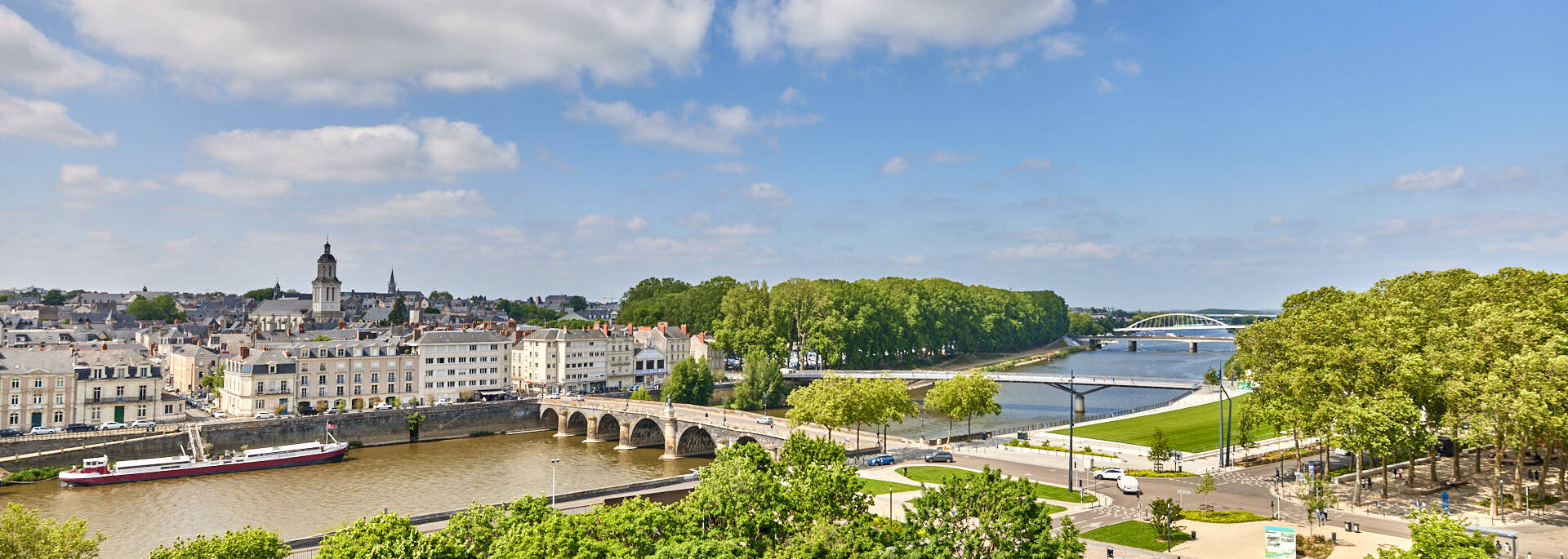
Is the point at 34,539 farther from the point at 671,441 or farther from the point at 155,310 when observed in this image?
Result: the point at 155,310

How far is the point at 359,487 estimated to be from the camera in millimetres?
58062

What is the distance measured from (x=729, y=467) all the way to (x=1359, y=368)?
3043 centimetres

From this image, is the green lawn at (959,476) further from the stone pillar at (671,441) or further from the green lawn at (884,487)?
the stone pillar at (671,441)

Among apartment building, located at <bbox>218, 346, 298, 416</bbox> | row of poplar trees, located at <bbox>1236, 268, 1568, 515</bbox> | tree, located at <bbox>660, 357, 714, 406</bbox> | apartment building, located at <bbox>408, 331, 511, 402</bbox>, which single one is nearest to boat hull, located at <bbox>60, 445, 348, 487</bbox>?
apartment building, located at <bbox>218, 346, 298, 416</bbox>

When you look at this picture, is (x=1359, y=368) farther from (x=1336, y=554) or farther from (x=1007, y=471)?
(x=1007, y=471)

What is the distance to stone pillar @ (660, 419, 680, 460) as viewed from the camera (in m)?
70.3

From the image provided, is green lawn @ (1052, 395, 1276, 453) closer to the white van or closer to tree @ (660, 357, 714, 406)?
the white van

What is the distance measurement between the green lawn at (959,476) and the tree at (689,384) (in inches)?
1780

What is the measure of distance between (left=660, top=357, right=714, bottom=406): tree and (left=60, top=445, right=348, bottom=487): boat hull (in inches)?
1264

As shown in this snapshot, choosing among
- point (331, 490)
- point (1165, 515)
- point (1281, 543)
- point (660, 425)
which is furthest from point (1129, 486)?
point (331, 490)

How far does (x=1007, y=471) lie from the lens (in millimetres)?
49125

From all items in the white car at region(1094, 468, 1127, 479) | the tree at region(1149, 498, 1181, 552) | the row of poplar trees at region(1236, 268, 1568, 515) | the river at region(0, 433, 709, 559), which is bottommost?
the river at region(0, 433, 709, 559)

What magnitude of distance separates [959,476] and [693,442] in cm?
3542

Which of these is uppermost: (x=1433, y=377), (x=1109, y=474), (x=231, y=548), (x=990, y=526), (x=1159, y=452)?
(x=1433, y=377)
